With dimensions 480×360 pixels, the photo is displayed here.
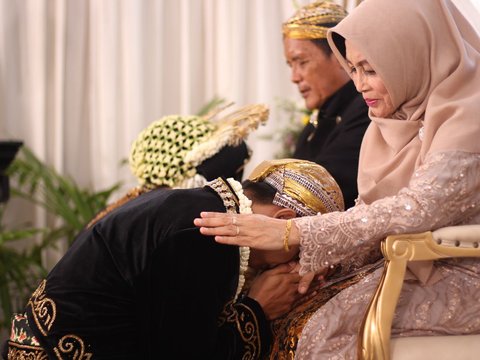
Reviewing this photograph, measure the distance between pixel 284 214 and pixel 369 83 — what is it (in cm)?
46

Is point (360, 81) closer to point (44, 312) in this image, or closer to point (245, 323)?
point (245, 323)

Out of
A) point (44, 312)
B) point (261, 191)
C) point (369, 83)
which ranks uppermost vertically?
point (369, 83)

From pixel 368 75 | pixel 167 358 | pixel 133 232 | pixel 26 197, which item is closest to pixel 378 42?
pixel 368 75

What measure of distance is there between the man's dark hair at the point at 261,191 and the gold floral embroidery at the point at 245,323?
0.30 meters

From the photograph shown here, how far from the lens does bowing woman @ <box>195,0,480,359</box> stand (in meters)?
2.24

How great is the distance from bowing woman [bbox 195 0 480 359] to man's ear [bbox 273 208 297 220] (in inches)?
4.9

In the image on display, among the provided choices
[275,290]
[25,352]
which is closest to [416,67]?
[275,290]

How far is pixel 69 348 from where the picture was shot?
7.43 feet

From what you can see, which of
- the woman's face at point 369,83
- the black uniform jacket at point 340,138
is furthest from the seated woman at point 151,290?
the black uniform jacket at point 340,138

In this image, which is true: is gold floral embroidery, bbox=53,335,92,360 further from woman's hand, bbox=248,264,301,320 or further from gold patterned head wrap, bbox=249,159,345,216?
gold patterned head wrap, bbox=249,159,345,216

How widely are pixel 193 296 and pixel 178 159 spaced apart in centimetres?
120

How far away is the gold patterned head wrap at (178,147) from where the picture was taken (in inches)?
131

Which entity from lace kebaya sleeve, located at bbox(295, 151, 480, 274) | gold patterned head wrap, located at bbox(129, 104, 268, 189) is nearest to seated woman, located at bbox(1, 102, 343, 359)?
lace kebaya sleeve, located at bbox(295, 151, 480, 274)

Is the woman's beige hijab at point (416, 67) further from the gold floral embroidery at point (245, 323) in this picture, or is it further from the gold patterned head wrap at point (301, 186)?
the gold floral embroidery at point (245, 323)
